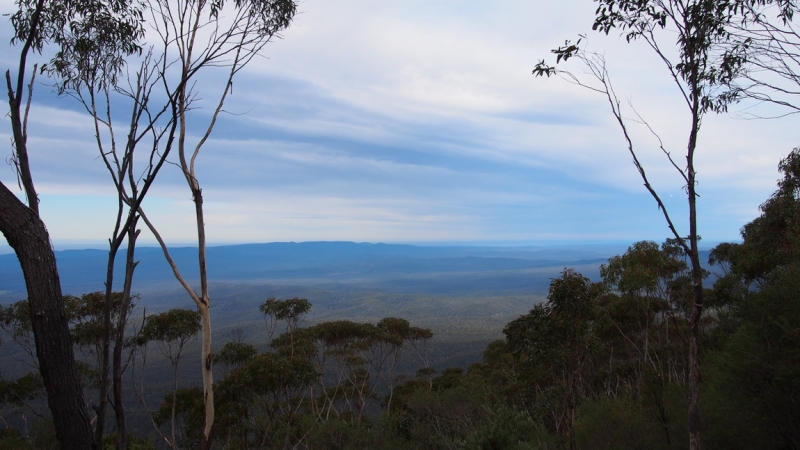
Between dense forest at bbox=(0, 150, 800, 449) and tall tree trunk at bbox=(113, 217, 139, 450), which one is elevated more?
tall tree trunk at bbox=(113, 217, 139, 450)

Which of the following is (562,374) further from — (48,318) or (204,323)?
(48,318)

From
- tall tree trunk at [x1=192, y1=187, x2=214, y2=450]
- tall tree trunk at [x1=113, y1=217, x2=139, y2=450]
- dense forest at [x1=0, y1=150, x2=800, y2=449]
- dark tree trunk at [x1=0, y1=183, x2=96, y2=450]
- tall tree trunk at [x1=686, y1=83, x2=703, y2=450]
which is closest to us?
dark tree trunk at [x1=0, y1=183, x2=96, y2=450]

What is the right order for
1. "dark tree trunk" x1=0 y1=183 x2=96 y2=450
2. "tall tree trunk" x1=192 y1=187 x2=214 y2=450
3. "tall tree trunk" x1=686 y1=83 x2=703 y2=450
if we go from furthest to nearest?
"tall tree trunk" x1=686 y1=83 x2=703 y2=450 → "tall tree trunk" x1=192 y1=187 x2=214 y2=450 → "dark tree trunk" x1=0 y1=183 x2=96 y2=450

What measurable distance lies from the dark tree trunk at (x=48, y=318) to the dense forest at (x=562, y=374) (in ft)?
3.83

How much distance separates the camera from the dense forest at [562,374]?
7.70 meters

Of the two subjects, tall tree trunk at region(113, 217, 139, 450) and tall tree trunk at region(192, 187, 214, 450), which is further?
tall tree trunk at region(192, 187, 214, 450)

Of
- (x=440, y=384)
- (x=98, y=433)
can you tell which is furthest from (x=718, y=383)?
(x=440, y=384)

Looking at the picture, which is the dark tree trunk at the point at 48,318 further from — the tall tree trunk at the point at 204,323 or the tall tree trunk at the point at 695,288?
the tall tree trunk at the point at 695,288

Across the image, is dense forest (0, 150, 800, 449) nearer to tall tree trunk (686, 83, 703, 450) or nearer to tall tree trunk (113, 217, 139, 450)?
tall tree trunk (113, 217, 139, 450)

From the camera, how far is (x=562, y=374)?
31.5 ft

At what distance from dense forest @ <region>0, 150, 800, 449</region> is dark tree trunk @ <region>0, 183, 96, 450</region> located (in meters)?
1.17

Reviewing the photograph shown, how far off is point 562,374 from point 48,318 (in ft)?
30.0

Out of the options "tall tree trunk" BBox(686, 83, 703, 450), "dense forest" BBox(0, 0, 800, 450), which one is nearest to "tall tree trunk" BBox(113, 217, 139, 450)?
"dense forest" BBox(0, 0, 800, 450)

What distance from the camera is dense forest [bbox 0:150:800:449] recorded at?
7699mm
